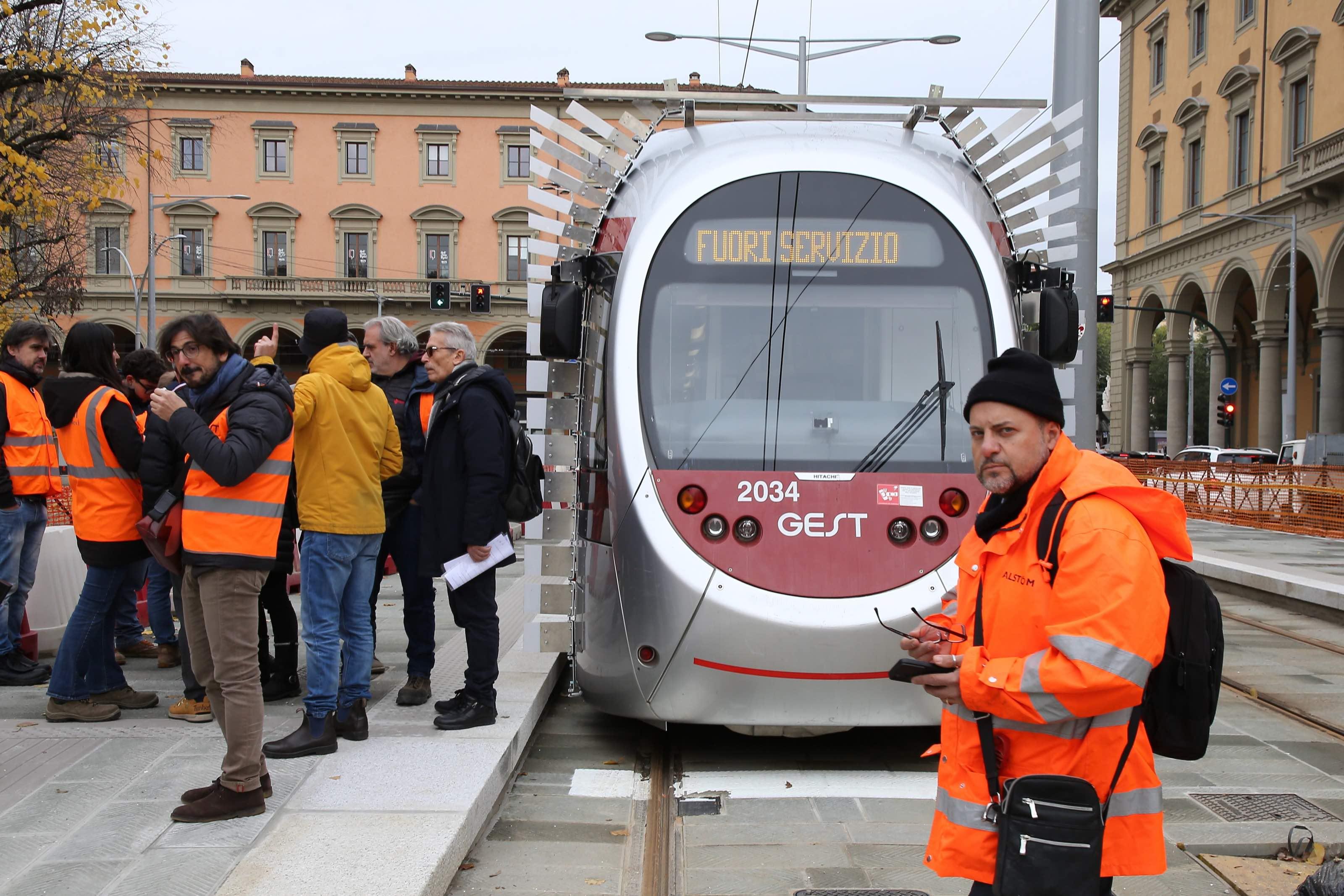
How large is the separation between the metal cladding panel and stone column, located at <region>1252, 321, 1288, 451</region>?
37.1 meters

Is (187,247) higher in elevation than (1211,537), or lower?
higher

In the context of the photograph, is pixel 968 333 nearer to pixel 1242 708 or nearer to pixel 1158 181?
pixel 1242 708

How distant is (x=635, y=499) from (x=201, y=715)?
2213mm

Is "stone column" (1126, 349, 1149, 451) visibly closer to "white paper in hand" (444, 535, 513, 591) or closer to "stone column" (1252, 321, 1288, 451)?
"stone column" (1252, 321, 1288, 451)

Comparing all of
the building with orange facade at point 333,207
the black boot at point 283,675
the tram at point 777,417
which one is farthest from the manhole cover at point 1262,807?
the building with orange facade at point 333,207

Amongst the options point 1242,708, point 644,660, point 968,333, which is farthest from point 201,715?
point 1242,708

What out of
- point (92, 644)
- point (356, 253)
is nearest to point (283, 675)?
point (92, 644)

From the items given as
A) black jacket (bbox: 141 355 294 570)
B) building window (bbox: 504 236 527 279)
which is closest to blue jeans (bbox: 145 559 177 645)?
black jacket (bbox: 141 355 294 570)

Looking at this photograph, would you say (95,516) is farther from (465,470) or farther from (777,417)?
(777,417)

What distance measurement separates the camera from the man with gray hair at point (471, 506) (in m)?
5.50

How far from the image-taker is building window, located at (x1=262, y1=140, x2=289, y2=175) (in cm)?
5678

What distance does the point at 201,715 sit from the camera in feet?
18.5

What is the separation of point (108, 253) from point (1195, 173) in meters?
45.3

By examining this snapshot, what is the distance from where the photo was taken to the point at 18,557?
6.39 meters
